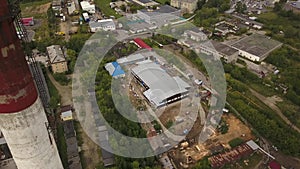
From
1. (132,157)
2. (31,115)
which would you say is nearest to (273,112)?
(132,157)

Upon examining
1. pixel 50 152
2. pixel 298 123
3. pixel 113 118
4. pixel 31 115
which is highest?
pixel 31 115

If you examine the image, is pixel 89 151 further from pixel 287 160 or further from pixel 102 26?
pixel 102 26

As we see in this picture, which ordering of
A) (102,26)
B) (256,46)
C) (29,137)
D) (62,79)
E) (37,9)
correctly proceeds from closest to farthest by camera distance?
(29,137), (62,79), (256,46), (102,26), (37,9)

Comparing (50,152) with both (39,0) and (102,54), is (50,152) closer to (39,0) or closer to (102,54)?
(102,54)

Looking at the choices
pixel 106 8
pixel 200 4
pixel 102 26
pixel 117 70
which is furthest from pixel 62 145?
pixel 200 4

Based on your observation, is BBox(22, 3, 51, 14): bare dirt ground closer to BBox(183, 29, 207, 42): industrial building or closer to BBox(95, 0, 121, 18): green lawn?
BBox(95, 0, 121, 18): green lawn

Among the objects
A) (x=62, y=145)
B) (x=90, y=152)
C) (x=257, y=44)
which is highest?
(x=257, y=44)

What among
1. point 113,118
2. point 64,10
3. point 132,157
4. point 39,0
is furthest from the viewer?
point 39,0

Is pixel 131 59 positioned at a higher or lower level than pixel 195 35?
lower
